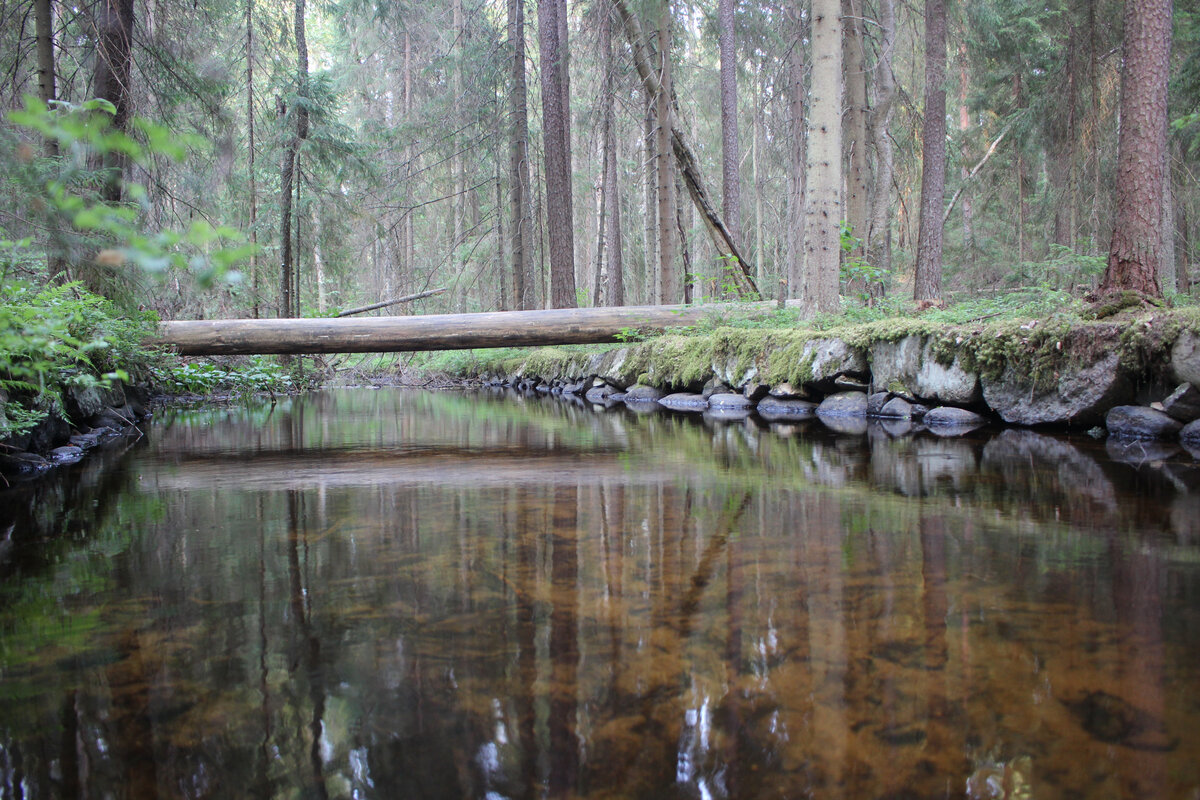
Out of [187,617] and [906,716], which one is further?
[187,617]

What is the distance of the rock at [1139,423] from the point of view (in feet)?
16.9

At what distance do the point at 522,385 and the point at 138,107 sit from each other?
903cm

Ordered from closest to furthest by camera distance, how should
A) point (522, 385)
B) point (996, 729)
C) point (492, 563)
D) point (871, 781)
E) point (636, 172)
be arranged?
1. point (871, 781)
2. point (996, 729)
3. point (492, 563)
4. point (522, 385)
5. point (636, 172)

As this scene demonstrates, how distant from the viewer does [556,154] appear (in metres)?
12.6

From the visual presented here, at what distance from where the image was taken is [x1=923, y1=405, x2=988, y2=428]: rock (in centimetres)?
669

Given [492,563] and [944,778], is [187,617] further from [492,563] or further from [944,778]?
[944,778]

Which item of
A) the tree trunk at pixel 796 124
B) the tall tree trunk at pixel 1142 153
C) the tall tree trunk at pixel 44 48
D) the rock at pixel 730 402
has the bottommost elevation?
the rock at pixel 730 402

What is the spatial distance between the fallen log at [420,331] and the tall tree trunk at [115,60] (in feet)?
10.8

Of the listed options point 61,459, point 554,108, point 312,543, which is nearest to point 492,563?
point 312,543

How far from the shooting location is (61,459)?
5.38m

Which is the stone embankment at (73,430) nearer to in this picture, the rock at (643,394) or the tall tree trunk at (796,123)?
the rock at (643,394)

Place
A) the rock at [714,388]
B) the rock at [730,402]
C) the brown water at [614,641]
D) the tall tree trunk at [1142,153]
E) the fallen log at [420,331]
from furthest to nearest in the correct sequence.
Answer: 1. the fallen log at [420,331]
2. the rock at [714,388]
3. the rock at [730,402]
4. the tall tree trunk at [1142,153]
5. the brown water at [614,641]

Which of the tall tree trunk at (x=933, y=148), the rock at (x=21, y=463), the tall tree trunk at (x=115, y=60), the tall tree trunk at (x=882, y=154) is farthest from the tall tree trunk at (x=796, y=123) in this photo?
the rock at (x=21, y=463)

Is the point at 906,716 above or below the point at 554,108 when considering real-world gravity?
below
